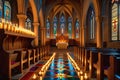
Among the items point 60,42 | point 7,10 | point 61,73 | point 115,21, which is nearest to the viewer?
point 61,73

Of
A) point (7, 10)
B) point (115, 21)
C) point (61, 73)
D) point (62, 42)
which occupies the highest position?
point (7, 10)

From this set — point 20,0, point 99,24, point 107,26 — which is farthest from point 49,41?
point 20,0

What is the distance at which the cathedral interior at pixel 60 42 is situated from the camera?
5738 mm

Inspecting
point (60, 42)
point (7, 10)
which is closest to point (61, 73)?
point (7, 10)

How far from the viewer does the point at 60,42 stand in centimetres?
2897

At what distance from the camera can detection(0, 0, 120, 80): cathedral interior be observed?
18.8ft

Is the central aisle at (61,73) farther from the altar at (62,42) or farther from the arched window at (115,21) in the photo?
the altar at (62,42)

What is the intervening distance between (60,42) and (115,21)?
42.0 feet

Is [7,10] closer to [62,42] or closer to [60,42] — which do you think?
[60,42]

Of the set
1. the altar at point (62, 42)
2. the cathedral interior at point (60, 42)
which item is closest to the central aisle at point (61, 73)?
the cathedral interior at point (60, 42)

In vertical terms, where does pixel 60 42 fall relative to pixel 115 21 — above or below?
below

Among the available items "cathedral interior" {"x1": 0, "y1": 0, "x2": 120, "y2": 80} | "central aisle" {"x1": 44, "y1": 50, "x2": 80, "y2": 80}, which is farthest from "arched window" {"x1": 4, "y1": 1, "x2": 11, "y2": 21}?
"central aisle" {"x1": 44, "y1": 50, "x2": 80, "y2": 80}

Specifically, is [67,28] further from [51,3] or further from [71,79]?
[71,79]

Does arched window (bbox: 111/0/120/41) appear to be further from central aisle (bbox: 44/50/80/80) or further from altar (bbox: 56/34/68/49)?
altar (bbox: 56/34/68/49)
